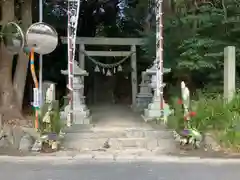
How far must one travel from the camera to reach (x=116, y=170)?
737 centimetres

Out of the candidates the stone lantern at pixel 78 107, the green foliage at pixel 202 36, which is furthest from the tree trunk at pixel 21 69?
the green foliage at pixel 202 36

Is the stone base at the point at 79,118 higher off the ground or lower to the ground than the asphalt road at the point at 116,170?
higher

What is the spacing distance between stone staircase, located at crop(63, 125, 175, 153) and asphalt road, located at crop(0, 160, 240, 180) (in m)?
1.33

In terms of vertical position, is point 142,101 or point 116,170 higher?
point 142,101

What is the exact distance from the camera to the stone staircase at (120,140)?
9.49 m

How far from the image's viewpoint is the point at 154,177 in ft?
22.2

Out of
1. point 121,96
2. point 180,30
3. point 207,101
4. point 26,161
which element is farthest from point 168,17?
point 121,96

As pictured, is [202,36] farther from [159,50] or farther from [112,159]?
[112,159]

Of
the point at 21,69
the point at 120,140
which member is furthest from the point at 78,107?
the point at 120,140

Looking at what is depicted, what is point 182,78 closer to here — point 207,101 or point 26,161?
point 207,101

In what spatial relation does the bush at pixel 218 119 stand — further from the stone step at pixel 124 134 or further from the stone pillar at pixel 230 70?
the stone pillar at pixel 230 70

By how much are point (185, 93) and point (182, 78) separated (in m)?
5.96

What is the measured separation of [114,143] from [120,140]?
8.1 inches

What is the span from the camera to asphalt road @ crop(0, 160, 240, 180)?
6770 millimetres
